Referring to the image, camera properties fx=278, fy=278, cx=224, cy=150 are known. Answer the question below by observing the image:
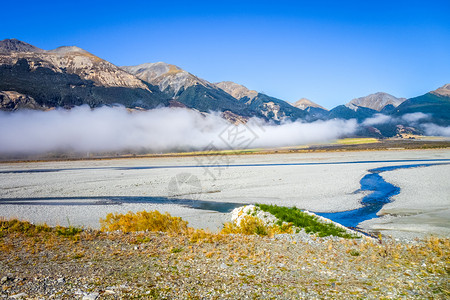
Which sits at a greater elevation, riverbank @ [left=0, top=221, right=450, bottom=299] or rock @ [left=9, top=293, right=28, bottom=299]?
rock @ [left=9, top=293, right=28, bottom=299]

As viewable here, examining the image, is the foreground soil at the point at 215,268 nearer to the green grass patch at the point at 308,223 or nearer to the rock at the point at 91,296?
the rock at the point at 91,296

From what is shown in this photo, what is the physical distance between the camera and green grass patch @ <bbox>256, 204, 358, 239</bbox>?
1313 cm

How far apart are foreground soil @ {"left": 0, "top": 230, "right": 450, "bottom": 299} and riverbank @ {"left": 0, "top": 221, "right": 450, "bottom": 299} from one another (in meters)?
0.02

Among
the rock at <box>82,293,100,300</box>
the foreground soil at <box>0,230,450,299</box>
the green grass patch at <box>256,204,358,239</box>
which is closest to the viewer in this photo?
the rock at <box>82,293,100,300</box>

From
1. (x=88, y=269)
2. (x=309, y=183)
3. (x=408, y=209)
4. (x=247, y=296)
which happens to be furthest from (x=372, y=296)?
(x=309, y=183)

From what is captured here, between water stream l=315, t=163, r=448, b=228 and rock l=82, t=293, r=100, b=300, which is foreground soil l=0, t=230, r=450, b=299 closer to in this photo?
rock l=82, t=293, r=100, b=300

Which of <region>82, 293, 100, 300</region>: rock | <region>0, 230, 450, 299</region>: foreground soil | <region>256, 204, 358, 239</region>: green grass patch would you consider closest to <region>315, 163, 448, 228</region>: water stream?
<region>256, 204, 358, 239</region>: green grass patch

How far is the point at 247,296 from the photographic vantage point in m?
6.55

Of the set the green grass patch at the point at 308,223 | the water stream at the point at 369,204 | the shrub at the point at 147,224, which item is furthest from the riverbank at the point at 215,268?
the water stream at the point at 369,204

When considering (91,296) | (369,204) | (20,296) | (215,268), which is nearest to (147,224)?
(215,268)

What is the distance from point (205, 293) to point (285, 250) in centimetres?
439

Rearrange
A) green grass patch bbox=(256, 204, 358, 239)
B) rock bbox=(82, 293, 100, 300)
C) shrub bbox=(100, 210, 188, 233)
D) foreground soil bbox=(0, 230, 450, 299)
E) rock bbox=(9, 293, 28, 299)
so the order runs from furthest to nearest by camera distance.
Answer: shrub bbox=(100, 210, 188, 233)
green grass patch bbox=(256, 204, 358, 239)
foreground soil bbox=(0, 230, 450, 299)
rock bbox=(9, 293, 28, 299)
rock bbox=(82, 293, 100, 300)

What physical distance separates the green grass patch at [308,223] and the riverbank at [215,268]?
170 cm

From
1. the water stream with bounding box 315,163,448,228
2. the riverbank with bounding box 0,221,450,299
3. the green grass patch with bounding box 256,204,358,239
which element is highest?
the riverbank with bounding box 0,221,450,299
